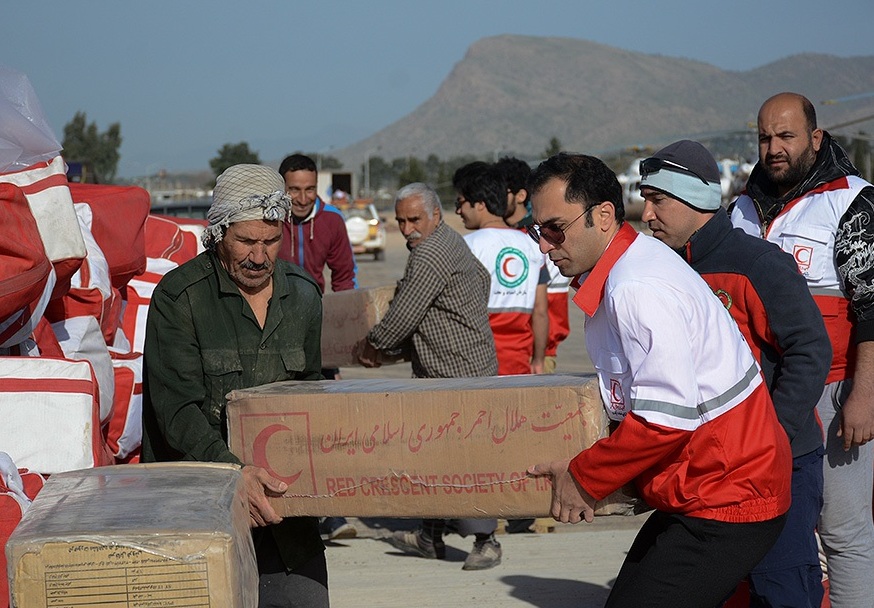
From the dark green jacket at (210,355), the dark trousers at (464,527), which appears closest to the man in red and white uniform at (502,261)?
the dark trousers at (464,527)

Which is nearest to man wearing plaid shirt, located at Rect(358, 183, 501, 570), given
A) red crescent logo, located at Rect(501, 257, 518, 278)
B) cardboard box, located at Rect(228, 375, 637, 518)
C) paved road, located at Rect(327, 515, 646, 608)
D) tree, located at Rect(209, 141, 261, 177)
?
paved road, located at Rect(327, 515, 646, 608)

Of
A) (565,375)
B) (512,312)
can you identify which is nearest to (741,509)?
(565,375)

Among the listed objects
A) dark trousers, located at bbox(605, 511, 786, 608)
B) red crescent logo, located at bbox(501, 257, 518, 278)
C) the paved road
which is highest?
red crescent logo, located at bbox(501, 257, 518, 278)

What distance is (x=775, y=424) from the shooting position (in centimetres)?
303

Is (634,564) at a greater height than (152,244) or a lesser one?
lesser

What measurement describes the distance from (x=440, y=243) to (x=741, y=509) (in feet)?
9.04

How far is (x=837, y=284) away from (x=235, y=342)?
2270 mm

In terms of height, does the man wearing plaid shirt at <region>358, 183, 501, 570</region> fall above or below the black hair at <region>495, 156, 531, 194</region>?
below

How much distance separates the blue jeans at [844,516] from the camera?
4.03m

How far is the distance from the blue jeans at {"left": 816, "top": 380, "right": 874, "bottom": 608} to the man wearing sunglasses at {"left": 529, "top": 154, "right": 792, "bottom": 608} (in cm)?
114

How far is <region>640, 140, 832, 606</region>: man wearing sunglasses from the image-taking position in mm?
3467

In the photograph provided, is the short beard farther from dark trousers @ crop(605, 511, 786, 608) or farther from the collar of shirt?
dark trousers @ crop(605, 511, 786, 608)

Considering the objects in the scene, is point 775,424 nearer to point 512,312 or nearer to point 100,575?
point 100,575

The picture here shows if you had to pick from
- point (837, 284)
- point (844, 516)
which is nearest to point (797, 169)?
point (837, 284)
